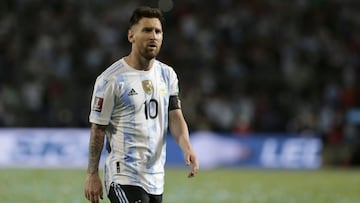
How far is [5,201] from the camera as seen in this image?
40.7ft

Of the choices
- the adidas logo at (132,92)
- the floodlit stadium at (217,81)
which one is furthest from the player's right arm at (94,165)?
the floodlit stadium at (217,81)

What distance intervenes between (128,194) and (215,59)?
59.2 ft

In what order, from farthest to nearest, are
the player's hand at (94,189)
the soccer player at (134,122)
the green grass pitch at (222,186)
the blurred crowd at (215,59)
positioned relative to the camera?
the blurred crowd at (215,59) < the green grass pitch at (222,186) < the soccer player at (134,122) < the player's hand at (94,189)

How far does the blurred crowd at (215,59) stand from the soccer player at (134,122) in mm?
15616

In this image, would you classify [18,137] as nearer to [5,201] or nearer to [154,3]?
[154,3]

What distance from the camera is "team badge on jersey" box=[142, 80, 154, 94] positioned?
6.32 metres

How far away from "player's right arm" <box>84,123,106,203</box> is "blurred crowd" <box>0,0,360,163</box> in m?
15.7

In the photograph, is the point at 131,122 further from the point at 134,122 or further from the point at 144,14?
the point at 144,14

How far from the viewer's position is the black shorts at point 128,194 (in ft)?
20.2

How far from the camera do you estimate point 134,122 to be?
630 centimetres

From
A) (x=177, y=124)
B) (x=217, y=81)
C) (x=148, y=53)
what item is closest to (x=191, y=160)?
(x=177, y=124)

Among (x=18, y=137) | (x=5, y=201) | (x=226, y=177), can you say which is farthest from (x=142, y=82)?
(x=18, y=137)

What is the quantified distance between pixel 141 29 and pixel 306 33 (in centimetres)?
1882

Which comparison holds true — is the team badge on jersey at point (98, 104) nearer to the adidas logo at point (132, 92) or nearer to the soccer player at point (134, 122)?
the soccer player at point (134, 122)
